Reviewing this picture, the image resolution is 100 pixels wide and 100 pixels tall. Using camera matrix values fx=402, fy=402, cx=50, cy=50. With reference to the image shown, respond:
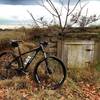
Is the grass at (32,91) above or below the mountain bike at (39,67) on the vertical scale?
below

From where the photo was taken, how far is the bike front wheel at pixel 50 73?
1080cm

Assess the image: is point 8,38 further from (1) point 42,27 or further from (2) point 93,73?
(2) point 93,73

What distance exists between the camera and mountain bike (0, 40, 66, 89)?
10.8 metres

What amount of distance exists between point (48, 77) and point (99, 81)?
174 cm

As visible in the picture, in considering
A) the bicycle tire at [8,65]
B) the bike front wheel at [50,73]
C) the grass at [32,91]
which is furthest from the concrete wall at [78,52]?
the bicycle tire at [8,65]

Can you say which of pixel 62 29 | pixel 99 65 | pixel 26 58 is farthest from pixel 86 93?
pixel 62 29

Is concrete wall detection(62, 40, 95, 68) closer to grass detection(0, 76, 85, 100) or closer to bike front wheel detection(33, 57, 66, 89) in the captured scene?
grass detection(0, 76, 85, 100)

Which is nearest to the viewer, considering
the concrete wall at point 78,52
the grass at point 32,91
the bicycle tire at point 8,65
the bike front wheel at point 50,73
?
the grass at point 32,91

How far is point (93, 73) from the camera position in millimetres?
12383

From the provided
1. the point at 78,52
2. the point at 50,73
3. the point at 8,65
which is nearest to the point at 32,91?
the point at 50,73

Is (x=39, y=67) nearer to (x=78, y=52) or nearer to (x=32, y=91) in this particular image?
(x=32, y=91)

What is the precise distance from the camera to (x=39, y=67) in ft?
36.4

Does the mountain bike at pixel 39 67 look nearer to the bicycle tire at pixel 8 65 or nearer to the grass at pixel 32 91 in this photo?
the bicycle tire at pixel 8 65

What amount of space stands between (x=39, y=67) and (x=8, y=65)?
0.88 m
